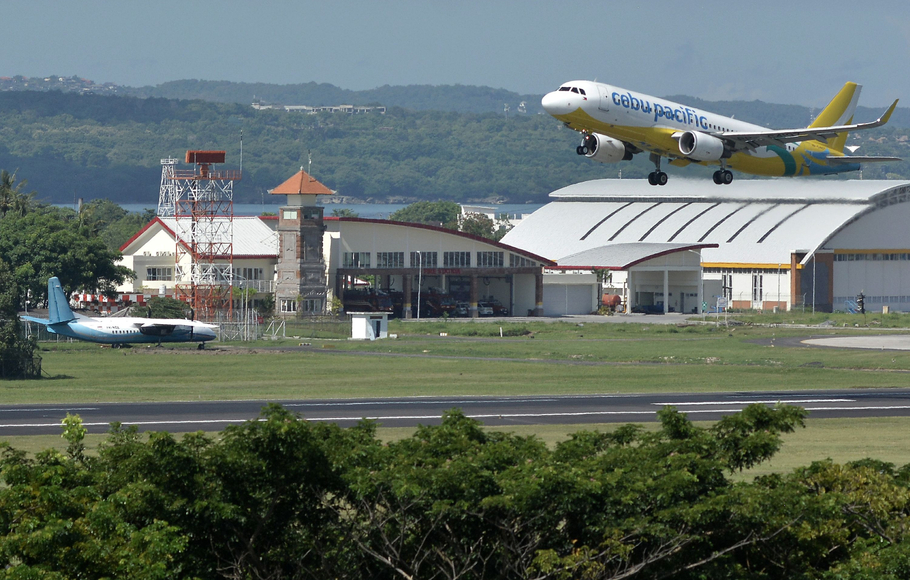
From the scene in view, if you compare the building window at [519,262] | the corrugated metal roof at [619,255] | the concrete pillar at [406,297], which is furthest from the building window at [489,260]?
the corrugated metal roof at [619,255]

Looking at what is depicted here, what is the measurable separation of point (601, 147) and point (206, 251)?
7400 cm

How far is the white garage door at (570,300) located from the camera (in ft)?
470

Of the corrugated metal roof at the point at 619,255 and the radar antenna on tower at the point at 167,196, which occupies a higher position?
the radar antenna on tower at the point at 167,196

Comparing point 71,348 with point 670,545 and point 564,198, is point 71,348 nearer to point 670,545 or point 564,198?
point 670,545

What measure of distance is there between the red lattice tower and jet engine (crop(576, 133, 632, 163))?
56.7m

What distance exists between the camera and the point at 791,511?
2202 centimetres

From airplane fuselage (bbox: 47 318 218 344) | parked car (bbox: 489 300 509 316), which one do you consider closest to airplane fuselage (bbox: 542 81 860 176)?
airplane fuselage (bbox: 47 318 218 344)

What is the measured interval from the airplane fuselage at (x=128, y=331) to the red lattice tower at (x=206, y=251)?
51.2 feet

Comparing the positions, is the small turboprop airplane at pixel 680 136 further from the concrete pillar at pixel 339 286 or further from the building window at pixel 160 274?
the building window at pixel 160 274

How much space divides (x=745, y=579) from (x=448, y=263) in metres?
115

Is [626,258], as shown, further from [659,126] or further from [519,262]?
[659,126]

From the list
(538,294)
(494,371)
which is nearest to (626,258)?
(538,294)

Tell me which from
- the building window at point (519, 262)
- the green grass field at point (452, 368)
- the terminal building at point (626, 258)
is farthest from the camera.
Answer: the building window at point (519, 262)

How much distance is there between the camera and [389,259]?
13350 centimetres
